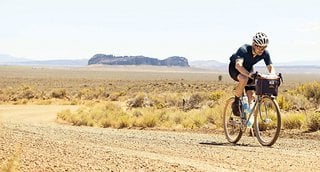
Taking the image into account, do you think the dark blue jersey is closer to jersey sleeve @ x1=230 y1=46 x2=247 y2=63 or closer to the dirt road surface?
jersey sleeve @ x1=230 y1=46 x2=247 y2=63

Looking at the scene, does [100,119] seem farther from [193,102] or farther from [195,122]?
[193,102]

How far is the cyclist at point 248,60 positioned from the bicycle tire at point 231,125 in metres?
0.67

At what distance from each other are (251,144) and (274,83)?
1604mm

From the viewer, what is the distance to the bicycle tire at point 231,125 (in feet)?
37.9

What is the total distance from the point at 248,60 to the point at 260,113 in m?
1.10

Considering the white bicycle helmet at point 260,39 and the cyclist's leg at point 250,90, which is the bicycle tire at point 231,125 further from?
the white bicycle helmet at point 260,39

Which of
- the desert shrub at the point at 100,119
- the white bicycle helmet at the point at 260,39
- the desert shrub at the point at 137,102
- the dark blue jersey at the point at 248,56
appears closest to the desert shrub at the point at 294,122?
the dark blue jersey at the point at 248,56

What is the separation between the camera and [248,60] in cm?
1080

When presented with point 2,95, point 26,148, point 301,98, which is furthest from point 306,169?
point 2,95

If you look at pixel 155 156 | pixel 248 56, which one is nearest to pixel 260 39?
pixel 248 56

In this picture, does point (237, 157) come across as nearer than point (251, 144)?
Yes

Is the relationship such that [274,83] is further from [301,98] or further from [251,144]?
[301,98]

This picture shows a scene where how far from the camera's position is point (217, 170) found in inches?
297

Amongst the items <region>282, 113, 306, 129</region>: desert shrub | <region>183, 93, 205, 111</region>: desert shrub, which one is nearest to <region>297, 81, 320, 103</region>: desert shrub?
<region>183, 93, 205, 111</region>: desert shrub
